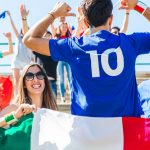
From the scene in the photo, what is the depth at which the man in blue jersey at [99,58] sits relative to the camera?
11.7ft

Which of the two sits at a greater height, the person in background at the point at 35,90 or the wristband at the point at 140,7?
the wristband at the point at 140,7

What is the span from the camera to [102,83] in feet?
11.7

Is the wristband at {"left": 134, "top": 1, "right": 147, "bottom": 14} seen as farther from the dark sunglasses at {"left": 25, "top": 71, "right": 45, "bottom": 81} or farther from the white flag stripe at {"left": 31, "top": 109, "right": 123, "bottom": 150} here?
the dark sunglasses at {"left": 25, "top": 71, "right": 45, "bottom": 81}

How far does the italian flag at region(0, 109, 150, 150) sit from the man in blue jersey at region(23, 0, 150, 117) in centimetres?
10

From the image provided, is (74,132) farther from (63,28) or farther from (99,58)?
(63,28)

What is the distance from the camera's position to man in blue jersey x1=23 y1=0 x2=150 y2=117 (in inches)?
140

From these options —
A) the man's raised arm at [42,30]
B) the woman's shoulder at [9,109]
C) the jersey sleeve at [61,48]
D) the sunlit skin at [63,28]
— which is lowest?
the woman's shoulder at [9,109]

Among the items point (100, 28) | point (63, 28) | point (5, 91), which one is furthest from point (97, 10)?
point (63, 28)

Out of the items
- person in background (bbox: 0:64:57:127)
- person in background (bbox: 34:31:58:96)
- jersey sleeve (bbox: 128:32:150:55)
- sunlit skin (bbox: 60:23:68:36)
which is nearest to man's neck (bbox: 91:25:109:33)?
jersey sleeve (bbox: 128:32:150:55)

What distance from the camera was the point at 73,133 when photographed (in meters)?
3.73

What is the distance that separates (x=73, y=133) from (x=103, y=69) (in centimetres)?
Answer: 53

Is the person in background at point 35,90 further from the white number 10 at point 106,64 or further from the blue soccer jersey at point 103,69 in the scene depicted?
the white number 10 at point 106,64

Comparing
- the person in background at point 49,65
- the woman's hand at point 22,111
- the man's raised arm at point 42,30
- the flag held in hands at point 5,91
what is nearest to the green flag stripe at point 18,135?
the woman's hand at point 22,111

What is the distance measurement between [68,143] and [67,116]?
19 centimetres
